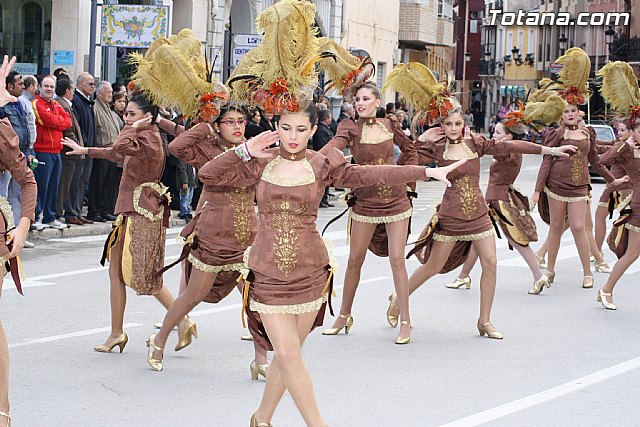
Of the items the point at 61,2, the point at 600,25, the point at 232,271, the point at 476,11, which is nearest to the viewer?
the point at 232,271

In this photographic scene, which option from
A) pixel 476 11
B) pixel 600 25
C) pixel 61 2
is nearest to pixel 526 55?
pixel 476 11

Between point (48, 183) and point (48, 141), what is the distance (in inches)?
20.5

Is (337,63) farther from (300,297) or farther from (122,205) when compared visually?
(300,297)

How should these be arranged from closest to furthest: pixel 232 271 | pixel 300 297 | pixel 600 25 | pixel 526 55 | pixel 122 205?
pixel 300 297 < pixel 232 271 < pixel 122 205 < pixel 600 25 < pixel 526 55

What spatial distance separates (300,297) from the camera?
20.8 feet

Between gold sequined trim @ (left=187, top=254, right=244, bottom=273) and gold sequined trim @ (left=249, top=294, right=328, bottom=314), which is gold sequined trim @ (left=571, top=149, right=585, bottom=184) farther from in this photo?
gold sequined trim @ (left=249, top=294, right=328, bottom=314)

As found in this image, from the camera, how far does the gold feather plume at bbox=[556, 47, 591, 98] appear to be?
494 inches

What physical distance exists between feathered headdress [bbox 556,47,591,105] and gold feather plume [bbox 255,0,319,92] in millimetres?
6011

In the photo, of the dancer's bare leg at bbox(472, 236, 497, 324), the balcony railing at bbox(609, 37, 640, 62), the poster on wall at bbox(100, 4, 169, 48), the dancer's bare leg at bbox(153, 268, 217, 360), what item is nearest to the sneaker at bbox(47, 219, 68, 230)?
the poster on wall at bbox(100, 4, 169, 48)

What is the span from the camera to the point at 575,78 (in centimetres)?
1254

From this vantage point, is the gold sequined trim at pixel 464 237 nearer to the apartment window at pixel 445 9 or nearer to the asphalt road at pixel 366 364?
the asphalt road at pixel 366 364

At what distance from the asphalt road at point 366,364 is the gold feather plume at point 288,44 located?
197cm

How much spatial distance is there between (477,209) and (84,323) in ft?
10.9

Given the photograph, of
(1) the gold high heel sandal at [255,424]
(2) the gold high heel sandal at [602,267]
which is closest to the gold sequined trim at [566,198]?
(2) the gold high heel sandal at [602,267]
